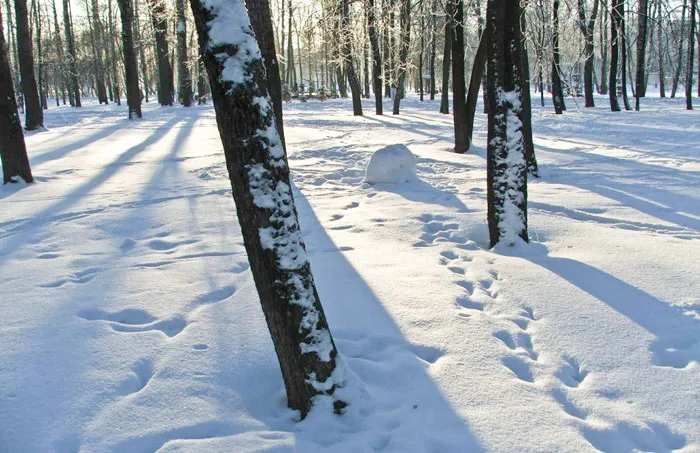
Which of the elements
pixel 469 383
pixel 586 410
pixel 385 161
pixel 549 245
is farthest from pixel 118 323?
pixel 385 161

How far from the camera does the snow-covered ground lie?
2.44 metres

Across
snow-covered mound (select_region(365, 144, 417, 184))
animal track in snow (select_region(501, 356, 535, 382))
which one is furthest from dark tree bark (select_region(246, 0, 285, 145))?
animal track in snow (select_region(501, 356, 535, 382))

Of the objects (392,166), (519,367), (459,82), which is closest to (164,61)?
(459,82)

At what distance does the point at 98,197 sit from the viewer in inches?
293

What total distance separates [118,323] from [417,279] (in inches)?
91.2

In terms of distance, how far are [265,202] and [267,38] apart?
182 inches

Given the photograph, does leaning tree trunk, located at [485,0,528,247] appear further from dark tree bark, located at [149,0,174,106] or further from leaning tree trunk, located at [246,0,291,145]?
dark tree bark, located at [149,0,174,106]

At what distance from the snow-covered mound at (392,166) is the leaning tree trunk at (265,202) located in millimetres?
→ 5704

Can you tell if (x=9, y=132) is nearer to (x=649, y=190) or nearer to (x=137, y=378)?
(x=137, y=378)

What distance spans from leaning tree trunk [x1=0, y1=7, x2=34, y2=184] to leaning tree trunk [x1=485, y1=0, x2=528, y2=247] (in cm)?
733

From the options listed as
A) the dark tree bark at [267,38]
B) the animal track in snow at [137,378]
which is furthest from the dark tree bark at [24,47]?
the animal track in snow at [137,378]

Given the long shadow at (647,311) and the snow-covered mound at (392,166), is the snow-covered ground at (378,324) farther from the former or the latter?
the snow-covered mound at (392,166)

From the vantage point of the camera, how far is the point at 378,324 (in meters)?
3.43

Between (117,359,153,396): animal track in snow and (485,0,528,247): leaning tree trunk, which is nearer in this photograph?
(117,359,153,396): animal track in snow
